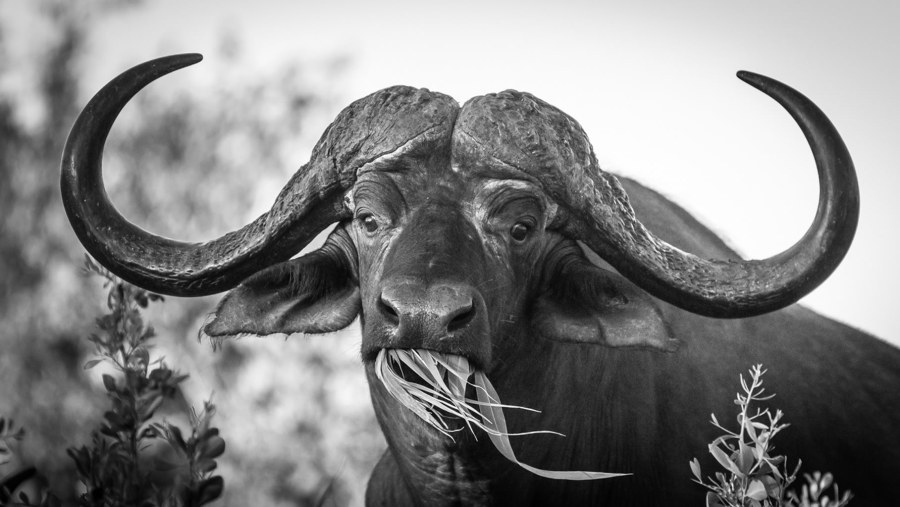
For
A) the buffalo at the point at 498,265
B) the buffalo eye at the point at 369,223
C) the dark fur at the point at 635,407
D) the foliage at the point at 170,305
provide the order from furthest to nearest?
1. the foliage at the point at 170,305
2. the dark fur at the point at 635,407
3. the buffalo eye at the point at 369,223
4. the buffalo at the point at 498,265

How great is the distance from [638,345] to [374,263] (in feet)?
3.33

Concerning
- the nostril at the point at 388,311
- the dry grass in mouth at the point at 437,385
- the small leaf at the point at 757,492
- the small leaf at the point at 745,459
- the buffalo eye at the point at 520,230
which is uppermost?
the buffalo eye at the point at 520,230

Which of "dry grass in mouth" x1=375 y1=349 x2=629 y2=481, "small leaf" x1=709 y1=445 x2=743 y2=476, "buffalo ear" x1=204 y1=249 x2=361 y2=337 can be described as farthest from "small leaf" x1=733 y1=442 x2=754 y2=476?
"buffalo ear" x1=204 y1=249 x2=361 y2=337

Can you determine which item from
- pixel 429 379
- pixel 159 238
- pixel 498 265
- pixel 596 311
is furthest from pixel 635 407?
pixel 159 238

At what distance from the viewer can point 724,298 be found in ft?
11.9

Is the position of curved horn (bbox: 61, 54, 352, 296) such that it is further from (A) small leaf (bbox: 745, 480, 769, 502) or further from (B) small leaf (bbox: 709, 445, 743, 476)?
(A) small leaf (bbox: 745, 480, 769, 502)

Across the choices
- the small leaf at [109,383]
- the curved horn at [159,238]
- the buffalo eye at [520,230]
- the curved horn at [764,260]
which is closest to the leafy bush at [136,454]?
the small leaf at [109,383]

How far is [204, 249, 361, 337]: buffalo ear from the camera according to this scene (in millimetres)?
3930

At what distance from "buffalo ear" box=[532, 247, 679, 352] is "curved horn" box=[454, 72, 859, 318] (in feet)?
0.24

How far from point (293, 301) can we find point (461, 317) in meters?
1.01

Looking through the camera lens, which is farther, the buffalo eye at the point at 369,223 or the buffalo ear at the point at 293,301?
the buffalo ear at the point at 293,301

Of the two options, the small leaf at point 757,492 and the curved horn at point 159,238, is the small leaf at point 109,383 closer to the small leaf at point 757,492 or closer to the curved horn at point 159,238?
the curved horn at point 159,238

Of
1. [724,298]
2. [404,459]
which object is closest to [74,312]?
[404,459]

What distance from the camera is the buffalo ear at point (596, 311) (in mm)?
3727
